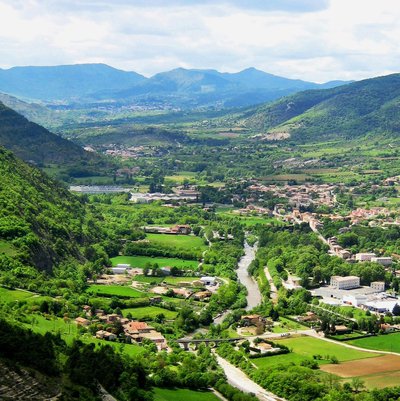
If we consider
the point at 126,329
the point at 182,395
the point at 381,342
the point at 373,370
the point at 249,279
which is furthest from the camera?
the point at 249,279

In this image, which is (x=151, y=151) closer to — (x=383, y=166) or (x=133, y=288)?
(x=383, y=166)

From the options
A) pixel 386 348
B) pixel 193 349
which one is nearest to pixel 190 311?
pixel 193 349

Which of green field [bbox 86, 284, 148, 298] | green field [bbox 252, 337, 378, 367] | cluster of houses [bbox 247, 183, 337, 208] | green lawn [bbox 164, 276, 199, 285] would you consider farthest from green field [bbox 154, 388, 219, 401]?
cluster of houses [bbox 247, 183, 337, 208]

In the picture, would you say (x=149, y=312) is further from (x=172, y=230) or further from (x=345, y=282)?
(x=172, y=230)

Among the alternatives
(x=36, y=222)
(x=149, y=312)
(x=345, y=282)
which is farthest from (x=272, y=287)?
(x=36, y=222)

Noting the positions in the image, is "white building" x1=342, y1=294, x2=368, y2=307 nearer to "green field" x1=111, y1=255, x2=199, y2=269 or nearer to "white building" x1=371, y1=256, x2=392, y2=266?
"white building" x1=371, y1=256, x2=392, y2=266

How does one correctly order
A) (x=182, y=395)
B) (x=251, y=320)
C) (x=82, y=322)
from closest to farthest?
1. (x=182, y=395)
2. (x=82, y=322)
3. (x=251, y=320)
